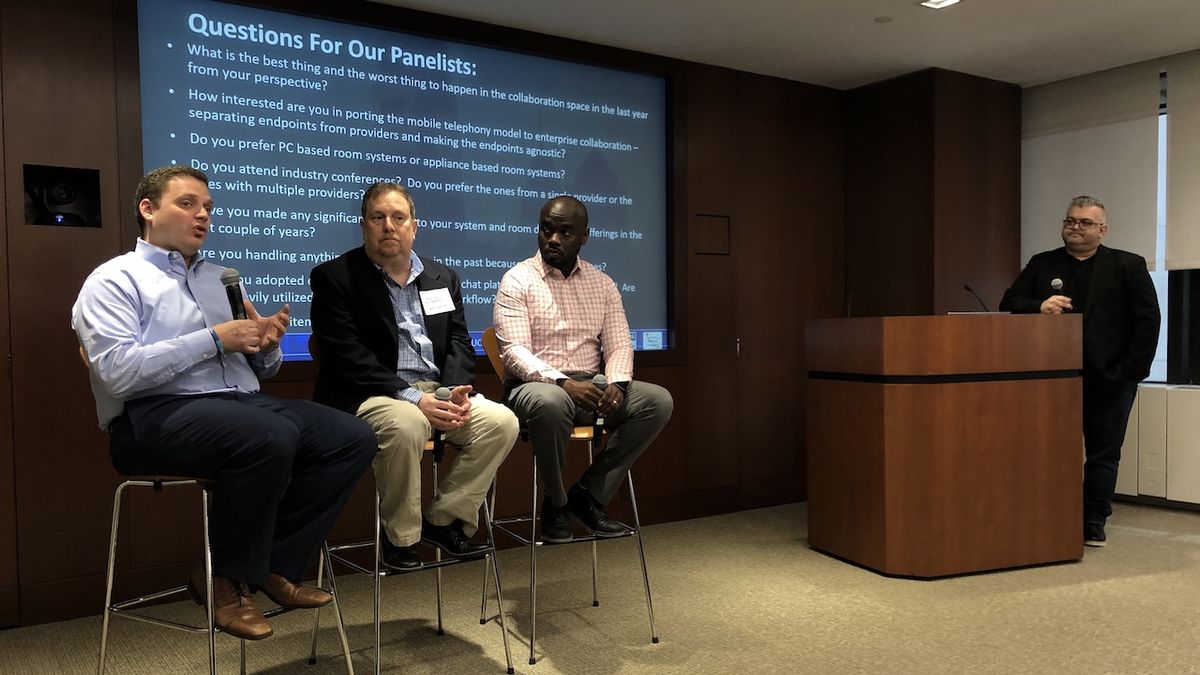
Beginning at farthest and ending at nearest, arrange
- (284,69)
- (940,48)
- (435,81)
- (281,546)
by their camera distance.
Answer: (940,48) → (435,81) → (284,69) → (281,546)

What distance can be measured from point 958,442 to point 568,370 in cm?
171

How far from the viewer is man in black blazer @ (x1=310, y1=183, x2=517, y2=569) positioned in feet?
8.21

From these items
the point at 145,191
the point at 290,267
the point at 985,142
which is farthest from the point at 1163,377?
the point at 145,191

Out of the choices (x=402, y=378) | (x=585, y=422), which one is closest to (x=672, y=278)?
(x=585, y=422)

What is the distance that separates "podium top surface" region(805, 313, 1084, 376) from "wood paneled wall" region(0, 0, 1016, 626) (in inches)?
49.4

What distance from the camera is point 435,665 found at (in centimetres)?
272

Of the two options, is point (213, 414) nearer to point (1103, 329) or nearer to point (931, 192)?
point (1103, 329)

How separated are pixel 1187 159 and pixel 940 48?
159cm

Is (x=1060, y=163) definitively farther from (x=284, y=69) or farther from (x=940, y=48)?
(x=284, y=69)

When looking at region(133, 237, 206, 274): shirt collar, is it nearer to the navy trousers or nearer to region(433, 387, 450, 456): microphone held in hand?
region(433, 387, 450, 456): microphone held in hand

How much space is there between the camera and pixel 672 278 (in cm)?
483

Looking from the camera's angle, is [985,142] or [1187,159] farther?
[985,142]

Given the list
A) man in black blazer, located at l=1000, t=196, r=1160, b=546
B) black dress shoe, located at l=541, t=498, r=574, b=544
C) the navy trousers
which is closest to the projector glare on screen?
black dress shoe, located at l=541, t=498, r=574, b=544

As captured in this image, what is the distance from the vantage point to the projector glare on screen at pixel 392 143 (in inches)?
141
